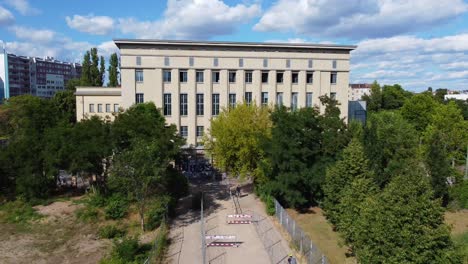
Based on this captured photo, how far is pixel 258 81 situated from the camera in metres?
49.7

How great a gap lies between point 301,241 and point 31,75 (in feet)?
468

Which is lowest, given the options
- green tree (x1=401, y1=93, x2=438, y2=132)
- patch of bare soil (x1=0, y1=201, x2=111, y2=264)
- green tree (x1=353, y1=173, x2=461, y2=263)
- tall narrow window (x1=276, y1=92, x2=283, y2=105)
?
patch of bare soil (x1=0, y1=201, x2=111, y2=264)

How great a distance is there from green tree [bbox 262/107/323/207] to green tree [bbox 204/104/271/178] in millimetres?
2372

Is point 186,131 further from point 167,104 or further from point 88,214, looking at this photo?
point 88,214

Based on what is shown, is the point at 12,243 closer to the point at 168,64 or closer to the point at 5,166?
the point at 5,166

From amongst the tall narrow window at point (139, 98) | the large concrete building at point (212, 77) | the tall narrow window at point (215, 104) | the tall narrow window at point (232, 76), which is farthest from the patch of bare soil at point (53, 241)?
the tall narrow window at point (232, 76)

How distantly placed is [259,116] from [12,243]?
21.2 meters

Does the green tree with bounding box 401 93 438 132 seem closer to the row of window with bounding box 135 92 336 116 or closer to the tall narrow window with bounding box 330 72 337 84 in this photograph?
the tall narrow window with bounding box 330 72 337 84

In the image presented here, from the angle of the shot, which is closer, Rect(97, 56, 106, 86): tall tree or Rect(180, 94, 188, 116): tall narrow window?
Rect(180, 94, 188, 116): tall narrow window

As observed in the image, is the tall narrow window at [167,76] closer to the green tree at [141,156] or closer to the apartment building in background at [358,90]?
the green tree at [141,156]

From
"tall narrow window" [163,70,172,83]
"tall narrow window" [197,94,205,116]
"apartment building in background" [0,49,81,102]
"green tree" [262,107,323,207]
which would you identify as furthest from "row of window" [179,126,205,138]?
"apartment building in background" [0,49,81,102]

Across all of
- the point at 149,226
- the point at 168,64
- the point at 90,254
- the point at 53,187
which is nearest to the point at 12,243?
the point at 90,254

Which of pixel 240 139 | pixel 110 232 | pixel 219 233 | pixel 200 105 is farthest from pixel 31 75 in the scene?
pixel 219 233

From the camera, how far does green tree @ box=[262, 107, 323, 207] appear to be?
1096 inches
